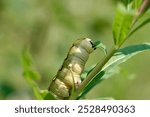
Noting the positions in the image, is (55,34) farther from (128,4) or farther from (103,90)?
(128,4)

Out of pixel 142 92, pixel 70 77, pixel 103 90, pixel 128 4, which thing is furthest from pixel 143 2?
pixel 142 92

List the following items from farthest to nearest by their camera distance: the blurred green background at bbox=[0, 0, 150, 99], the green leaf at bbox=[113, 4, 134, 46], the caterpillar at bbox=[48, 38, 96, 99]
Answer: the blurred green background at bbox=[0, 0, 150, 99], the caterpillar at bbox=[48, 38, 96, 99], the green leaf at bbox=[113, 4, 134, 46]

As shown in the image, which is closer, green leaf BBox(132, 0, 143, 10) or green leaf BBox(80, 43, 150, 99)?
green leaf BBox(132, 0, 143, 10)

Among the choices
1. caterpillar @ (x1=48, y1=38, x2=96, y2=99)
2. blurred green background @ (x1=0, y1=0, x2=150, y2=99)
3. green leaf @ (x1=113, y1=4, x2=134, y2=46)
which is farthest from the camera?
blurred green background @ (x1=0, y1=0, x2=150, y2=99)

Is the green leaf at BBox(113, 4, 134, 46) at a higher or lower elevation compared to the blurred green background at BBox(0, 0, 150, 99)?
lower

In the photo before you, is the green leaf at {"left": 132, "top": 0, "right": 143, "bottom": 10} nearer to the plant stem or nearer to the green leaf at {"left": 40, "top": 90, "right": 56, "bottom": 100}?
the plant stem

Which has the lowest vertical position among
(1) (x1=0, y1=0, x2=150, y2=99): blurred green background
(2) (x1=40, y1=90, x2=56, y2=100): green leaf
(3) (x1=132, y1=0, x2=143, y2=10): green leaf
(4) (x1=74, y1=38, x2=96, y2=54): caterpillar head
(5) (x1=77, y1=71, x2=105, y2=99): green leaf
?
(2) (x1=40, y1=90, x2=56, y2=100): green leaf

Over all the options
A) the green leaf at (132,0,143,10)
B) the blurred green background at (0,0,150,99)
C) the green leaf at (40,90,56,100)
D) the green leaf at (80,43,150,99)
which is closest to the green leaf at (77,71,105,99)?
the green leaf at (80,43,150,99)
